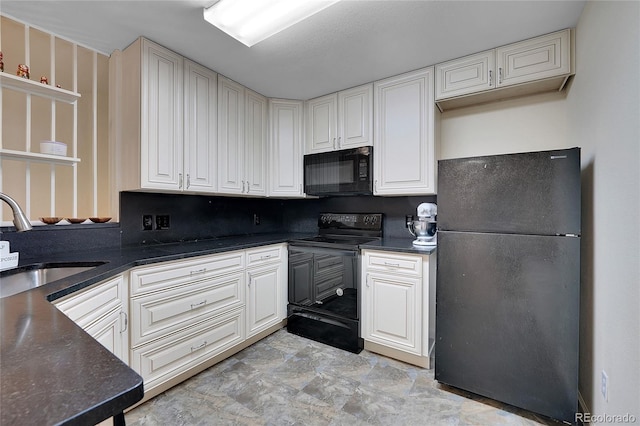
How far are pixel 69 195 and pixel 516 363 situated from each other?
2.97 metres


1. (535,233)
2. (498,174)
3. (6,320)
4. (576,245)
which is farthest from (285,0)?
(576,245)

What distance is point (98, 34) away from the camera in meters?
1.78

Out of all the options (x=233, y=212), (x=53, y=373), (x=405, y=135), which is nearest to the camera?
(x=53, y=373)

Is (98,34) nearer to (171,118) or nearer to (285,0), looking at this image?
(171,118)

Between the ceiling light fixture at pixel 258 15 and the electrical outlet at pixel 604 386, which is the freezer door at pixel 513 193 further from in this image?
the ceiling light fixture at pixel 258 15

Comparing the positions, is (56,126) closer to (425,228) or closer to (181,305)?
(181,305)

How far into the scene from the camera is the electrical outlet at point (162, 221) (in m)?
2.24

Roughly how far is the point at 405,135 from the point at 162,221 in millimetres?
2074

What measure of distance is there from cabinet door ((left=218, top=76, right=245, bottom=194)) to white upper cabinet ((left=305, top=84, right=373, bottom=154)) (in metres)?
0.67

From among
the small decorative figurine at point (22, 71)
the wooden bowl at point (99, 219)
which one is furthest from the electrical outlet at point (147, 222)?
the small decorative figurine at point (22, 71)

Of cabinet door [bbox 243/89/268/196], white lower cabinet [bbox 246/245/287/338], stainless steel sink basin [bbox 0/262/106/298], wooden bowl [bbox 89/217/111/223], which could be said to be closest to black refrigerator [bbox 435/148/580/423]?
white lower cabinet [bbox 246/245/287/338]

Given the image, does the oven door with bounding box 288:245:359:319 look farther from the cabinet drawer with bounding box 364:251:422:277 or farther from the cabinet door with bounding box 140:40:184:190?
the cabinet door with bounding box 140:40:184:190

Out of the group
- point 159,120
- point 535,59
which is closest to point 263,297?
point 159,120

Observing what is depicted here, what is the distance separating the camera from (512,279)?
61.8 inches
